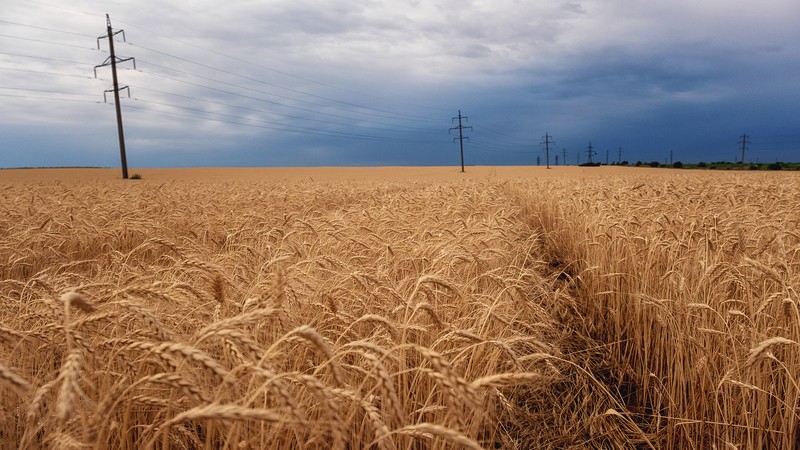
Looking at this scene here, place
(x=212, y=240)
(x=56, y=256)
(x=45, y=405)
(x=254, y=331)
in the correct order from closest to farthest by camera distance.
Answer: (x=45, y=405), (x=254, y=331), (x=56, y=256), (x=212, y=240)

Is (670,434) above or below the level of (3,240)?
below

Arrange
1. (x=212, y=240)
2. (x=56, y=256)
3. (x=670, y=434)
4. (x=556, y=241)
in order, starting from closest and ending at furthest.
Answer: (x=670, y=434) < (x=56, y=256) < (x=212, y=240) < (x=556, y=241)

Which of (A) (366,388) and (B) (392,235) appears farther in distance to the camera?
(B) (392,235)

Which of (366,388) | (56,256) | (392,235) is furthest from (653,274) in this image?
(56,256)

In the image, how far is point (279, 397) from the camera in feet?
3.99

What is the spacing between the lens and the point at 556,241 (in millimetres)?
7445

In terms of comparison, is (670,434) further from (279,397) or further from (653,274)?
(279,397)

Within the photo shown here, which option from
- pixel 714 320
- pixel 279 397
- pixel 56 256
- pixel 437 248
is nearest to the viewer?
pixel 279 397

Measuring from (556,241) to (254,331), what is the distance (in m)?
6.11

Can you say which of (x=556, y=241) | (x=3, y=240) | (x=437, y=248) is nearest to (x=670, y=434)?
(x=437, y=248)

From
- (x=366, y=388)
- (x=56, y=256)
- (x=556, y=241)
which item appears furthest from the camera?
(x=556, y=241)

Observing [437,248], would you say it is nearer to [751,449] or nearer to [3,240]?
[751,449]

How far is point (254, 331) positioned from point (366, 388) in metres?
0.66

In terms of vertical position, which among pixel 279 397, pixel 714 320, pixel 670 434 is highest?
pixel 279 397
